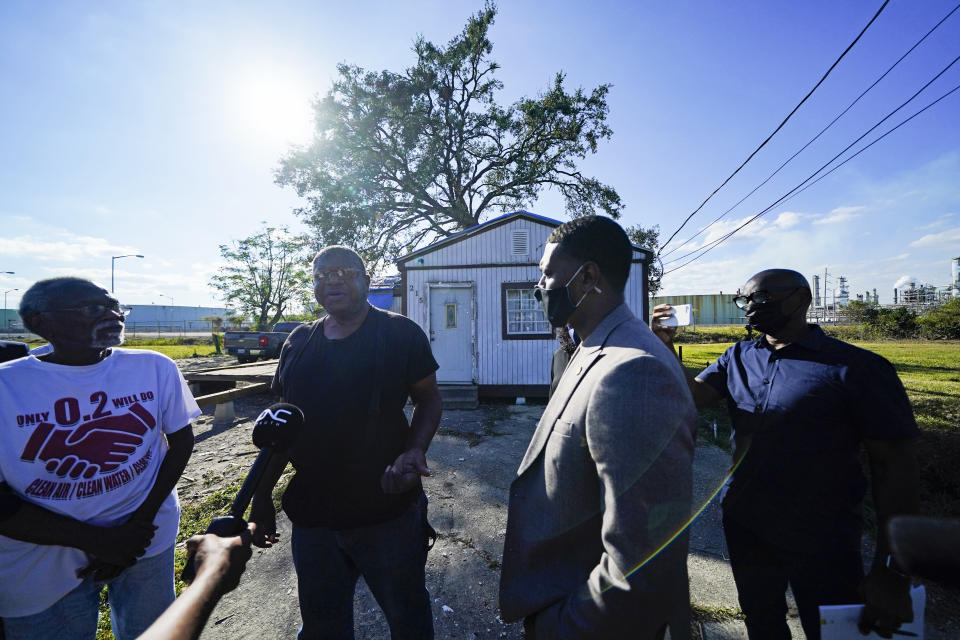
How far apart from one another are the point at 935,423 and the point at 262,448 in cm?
810

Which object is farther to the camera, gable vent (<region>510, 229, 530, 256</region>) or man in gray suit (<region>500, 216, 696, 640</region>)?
gable vent (<region>510, 229, 530, 256</region>)

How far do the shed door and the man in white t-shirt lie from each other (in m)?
8.59

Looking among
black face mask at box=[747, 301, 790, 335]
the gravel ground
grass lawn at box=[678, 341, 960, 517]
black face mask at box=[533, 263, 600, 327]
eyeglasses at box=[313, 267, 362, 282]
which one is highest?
eyeglasses at box=[313, 267, 362, 282]

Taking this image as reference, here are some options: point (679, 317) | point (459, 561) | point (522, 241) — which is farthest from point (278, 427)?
point (522, 241)

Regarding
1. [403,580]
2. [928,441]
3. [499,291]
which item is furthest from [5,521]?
[499,291]

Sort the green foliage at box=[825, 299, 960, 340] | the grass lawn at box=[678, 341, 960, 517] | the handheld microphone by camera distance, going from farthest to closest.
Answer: the green foliage at box=[825, 299, 960, 340], the grass lawn at box=[678, 341, 960, 517], the handheld microphone

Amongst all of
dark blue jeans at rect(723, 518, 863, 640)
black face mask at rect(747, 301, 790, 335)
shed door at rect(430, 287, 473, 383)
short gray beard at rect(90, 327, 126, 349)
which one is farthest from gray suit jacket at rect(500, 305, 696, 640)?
shed door at rect(430, 287, 473, 383)

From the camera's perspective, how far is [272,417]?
1534 mm

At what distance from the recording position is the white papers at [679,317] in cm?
214

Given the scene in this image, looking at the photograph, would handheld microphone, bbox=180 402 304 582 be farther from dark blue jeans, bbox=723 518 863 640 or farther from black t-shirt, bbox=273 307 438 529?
dark blue jeans, bbox=723 518 863 640

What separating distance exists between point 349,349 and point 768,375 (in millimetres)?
2224

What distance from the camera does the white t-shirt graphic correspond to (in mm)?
1660

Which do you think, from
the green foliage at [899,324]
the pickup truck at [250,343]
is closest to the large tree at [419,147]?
the pickup truck at [250,343]

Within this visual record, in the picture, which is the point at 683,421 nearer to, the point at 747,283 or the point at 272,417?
the point at 272,417
